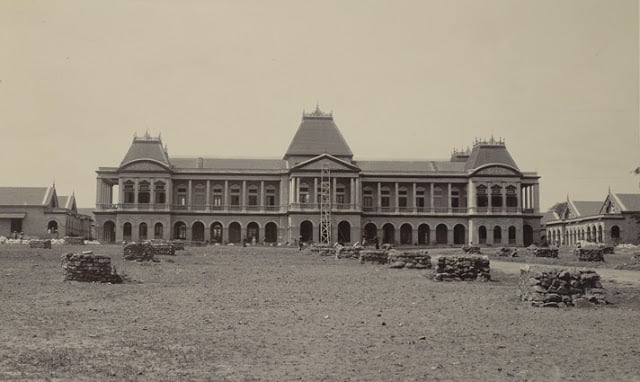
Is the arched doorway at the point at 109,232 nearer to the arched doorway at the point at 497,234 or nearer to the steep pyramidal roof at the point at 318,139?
the steep pyramidal roof at the point at 318,139

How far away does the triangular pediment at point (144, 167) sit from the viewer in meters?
68.4

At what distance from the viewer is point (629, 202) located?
70688 millimetres

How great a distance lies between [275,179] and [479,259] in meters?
52.1

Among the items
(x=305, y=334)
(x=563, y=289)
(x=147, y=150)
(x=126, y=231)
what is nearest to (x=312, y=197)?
(x=147, y=150)

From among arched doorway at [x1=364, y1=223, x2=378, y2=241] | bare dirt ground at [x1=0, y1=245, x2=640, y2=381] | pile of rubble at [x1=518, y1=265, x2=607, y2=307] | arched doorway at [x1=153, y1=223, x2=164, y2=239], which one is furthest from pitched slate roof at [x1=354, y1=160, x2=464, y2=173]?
pile of rubble at [x1=518, y1=265, x2=607, y2=307]

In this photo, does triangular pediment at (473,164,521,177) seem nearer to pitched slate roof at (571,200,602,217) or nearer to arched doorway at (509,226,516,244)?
arched doorway at (509,226,516,244)

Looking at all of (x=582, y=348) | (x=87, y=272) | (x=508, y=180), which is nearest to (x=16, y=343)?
(x=582, y=348)

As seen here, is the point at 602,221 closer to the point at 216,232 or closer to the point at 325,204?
the point at 325,204

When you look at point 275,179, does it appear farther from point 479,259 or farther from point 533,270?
point 533,270

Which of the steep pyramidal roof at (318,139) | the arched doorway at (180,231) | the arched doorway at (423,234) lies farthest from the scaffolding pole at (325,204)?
the arched doorway at (180,231)

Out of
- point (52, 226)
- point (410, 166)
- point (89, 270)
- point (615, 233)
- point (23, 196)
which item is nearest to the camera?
point (89, 270)

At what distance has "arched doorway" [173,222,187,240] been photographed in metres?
70.9

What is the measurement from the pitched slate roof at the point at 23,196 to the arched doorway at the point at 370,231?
122 ft

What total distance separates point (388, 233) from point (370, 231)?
6.71ft
